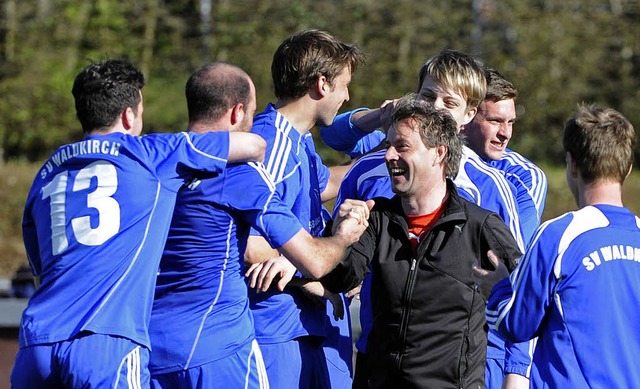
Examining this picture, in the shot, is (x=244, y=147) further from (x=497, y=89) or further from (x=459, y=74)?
(x=497, y=89)

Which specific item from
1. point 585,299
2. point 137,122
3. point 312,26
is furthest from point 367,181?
point 312,26

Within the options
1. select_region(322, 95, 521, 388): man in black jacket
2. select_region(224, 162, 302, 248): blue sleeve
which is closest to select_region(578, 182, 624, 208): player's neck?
select_region(322, 95, 521, 388): man in black jacket

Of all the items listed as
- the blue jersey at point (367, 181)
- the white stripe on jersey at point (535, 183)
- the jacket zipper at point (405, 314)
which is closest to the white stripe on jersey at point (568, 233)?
the jacket zipper at point (405, 314)

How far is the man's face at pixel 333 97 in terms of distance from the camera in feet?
16.1

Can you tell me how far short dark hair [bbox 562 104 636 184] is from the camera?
3641 millimetres

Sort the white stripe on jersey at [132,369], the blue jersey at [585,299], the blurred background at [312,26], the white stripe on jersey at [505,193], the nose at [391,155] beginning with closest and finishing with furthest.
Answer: the blue jersey at [585,299]
the white stripe on jersey at [132,369]
the nose at [391,155]
the white stripe on jersey at [505,193]
the blurred background at [312,26]

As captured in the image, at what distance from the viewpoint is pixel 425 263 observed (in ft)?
13.8

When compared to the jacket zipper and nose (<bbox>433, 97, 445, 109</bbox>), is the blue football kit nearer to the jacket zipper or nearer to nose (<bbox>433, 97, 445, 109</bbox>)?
the jacket zipper

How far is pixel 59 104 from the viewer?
19875 millimetres

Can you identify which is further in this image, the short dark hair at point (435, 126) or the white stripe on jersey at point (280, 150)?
the white stripe on jersey at point (280, 150)

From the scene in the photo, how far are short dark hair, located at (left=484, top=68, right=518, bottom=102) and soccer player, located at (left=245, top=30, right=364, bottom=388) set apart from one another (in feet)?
2.98

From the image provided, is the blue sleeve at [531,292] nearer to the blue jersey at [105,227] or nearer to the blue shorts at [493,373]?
the blue shorts at [493,373]

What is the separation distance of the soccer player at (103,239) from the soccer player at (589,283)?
137 cm

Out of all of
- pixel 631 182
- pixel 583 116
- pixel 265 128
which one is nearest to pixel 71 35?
pixel 631 182
